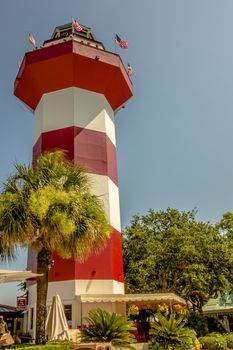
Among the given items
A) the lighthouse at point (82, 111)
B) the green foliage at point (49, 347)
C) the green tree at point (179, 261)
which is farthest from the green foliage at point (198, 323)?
the green foliage at point (49, 347)

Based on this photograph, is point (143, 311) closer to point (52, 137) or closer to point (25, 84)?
point (52, 137)

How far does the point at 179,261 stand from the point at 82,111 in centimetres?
1204

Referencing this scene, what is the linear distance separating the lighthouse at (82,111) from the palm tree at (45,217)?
6.54 metres

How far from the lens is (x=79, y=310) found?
61.5 feet

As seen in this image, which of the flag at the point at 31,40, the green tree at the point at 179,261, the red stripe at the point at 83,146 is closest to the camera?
the red stripe at the point at 83,146

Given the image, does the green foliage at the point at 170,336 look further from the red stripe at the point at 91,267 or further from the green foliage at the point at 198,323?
the green foliage at the point at 198,323

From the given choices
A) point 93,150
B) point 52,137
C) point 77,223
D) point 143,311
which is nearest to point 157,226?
point 143,311

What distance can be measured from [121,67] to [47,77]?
16.0ft

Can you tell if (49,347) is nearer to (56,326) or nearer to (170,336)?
(56,326)

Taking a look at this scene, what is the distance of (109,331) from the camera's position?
13953mm

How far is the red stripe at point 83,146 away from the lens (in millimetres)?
22375

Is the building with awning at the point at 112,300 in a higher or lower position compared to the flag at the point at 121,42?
lower

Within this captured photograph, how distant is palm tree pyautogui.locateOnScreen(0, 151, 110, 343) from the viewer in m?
12.9

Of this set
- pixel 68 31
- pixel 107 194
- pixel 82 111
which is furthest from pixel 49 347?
pixel 68 31
